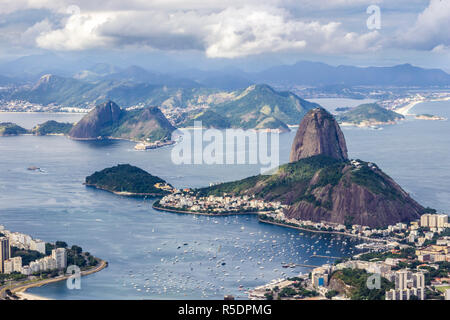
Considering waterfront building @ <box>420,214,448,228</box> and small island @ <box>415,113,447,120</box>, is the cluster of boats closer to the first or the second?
waterfront building @ <box>420,214,448,228</box>


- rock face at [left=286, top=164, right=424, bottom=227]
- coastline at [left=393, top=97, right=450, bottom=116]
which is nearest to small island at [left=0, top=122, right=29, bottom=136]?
rock face at [left=286, top=164, right=424, bottom=227]

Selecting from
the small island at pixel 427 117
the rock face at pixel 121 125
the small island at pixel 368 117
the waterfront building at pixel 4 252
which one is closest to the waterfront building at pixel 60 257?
the waterfront building at pixel 4 252

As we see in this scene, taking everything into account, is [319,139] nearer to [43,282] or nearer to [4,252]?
[4,252]

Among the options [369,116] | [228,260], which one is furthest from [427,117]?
[228,260]

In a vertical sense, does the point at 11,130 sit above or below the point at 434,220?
above

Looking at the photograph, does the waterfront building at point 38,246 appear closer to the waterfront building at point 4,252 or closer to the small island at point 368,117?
the waterfront building at point 4,252
